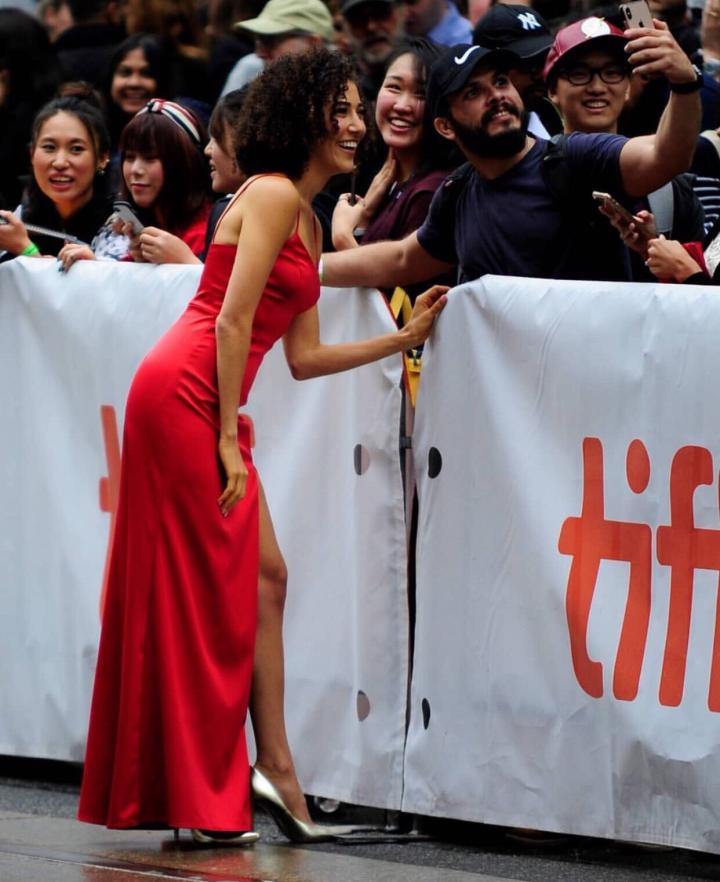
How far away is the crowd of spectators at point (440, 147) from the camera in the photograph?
520 cm

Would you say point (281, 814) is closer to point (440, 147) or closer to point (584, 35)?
point (440, 147)

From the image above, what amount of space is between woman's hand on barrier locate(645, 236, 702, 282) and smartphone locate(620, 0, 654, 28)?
56 cm

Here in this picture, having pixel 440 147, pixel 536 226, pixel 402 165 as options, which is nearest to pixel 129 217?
pixel 402 165

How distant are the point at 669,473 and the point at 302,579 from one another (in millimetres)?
1395

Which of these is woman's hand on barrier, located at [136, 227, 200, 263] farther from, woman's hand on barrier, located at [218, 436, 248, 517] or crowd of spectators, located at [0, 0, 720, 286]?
woman's hand on barrier, located at [218, 436, 248, 517]

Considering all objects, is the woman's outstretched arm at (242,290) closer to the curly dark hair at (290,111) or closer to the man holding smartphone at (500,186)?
the curly dark hair at (290,111)

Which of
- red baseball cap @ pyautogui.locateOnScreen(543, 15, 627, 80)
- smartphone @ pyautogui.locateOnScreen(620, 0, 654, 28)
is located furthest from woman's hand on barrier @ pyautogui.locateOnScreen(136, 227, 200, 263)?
smartphone @ pyautogui.locateOnScreen(620, 0, 654, 28)

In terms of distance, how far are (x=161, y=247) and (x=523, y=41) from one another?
1.36m

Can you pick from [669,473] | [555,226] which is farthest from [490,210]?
[669,473]

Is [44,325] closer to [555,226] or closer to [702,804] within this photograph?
[555,226]

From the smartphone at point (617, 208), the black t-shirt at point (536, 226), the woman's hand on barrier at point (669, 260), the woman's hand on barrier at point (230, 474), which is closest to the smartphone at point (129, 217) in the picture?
the black t-shirt at point (536, 226)

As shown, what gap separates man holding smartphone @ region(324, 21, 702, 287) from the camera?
5.16m

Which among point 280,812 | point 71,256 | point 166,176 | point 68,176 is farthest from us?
point 68,176

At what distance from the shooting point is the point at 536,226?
532 centimetres
